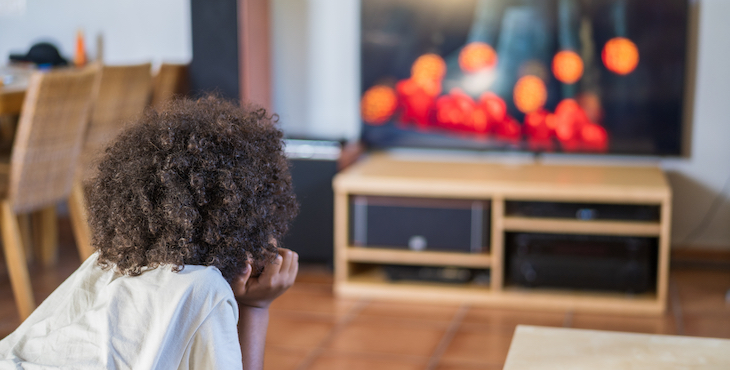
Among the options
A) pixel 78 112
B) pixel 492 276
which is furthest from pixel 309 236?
pixel 78 112

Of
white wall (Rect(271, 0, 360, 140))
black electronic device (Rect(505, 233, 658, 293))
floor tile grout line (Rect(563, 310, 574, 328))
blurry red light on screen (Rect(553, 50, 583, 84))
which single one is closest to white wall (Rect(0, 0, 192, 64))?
white wall (Rect(271, 0, 360, 140))

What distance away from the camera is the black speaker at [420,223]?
112 inches

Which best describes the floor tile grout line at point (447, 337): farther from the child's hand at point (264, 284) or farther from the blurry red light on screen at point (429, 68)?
the child's hand at point (264, 284)

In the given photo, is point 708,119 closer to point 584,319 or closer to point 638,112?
point 638,112

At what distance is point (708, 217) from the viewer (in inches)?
127

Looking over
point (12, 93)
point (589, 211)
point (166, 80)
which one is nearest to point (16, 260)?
point (12, 93)

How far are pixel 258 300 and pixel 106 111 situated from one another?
2107 mm

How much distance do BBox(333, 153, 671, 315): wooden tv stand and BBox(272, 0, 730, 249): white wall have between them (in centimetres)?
26

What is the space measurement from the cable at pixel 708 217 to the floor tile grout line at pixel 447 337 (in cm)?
115

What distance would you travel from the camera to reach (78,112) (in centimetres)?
252

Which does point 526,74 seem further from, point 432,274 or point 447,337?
point 447,337

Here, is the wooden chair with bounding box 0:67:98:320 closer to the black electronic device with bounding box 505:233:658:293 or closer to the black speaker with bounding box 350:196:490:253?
the black speaker with bounding box 350:196:490:253

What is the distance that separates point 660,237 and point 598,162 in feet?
2.04

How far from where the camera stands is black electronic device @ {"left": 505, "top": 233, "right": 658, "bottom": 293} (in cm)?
276
